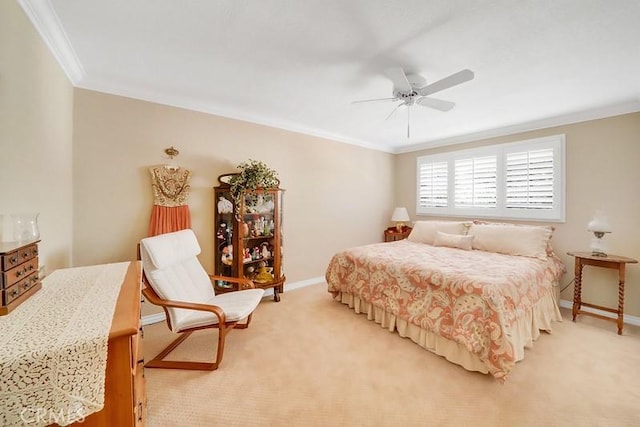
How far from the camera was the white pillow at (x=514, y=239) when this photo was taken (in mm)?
3072

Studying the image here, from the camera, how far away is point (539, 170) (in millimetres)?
3531

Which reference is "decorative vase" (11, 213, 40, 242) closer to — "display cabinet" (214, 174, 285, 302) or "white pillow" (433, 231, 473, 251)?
"display cabinet" (214, 174, 285, 302)

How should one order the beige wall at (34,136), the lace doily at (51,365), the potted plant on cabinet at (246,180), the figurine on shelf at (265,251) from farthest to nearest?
the figurine on shelf at (265,251) → the potted plant on cabinet at (246,180) → the beige wall at (34,136) → the lace doily at (51,365)

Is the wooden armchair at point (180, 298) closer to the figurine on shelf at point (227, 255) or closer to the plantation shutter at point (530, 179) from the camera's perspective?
the figurine on shelf at point (227, 255)

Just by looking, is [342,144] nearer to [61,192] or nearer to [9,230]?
[61,192]

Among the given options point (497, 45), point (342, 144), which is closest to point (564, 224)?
point (497, 45)

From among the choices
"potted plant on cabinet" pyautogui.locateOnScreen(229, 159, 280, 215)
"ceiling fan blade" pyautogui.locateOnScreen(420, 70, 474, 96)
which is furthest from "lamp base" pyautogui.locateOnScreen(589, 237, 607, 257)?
"potted plant on cabinet" pyautogui.locateOnScreen(229, 159, 280, 215)

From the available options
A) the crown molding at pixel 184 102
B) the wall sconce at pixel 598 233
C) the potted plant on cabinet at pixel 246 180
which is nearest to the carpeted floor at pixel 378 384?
the wall sconce at pixel 598 233

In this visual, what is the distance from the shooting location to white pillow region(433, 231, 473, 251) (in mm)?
3488

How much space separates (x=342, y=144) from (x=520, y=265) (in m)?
3.01

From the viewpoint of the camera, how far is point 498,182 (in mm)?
3900

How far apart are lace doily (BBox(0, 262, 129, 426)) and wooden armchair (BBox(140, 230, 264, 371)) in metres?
1.03

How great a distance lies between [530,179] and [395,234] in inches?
84.4

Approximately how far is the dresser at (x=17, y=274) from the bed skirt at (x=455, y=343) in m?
2.63
